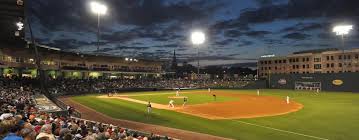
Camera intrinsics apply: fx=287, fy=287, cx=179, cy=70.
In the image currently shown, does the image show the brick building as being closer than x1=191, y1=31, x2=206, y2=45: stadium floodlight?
No

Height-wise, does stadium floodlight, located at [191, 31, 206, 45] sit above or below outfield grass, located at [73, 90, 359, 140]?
above

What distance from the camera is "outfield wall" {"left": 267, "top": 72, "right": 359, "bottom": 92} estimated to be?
53281 millimetres

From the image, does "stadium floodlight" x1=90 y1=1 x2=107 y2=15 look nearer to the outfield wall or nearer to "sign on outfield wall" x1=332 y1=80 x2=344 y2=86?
the outfield wall

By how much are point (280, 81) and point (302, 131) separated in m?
51.9

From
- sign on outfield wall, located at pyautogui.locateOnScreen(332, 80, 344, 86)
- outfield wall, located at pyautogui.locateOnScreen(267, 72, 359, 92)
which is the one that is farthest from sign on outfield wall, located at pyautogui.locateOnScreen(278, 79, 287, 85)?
sign on outfield wall, located at pyautogui.locateOnScreen(332, 80, 344, 86)

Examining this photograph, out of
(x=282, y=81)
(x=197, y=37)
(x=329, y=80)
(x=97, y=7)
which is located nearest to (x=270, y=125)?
(x=97, y=7)

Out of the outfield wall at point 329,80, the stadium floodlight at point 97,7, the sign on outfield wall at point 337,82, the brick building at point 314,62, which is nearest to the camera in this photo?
the stadium floodlight at point 97,7

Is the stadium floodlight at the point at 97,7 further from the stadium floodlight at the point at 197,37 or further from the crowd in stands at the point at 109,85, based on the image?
the stadium floodlight at the point at 197,37

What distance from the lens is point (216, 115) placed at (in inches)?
963

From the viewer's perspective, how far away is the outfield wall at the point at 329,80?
53.3 meters

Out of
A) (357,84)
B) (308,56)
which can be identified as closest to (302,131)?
(357,84)

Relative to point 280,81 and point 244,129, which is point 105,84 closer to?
point 280,81

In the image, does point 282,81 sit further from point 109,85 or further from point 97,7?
point 97,7

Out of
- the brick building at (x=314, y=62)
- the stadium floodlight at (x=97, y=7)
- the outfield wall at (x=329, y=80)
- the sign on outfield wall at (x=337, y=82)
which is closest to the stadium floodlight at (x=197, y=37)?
the stadium floodlight at (x=97, y=7)
